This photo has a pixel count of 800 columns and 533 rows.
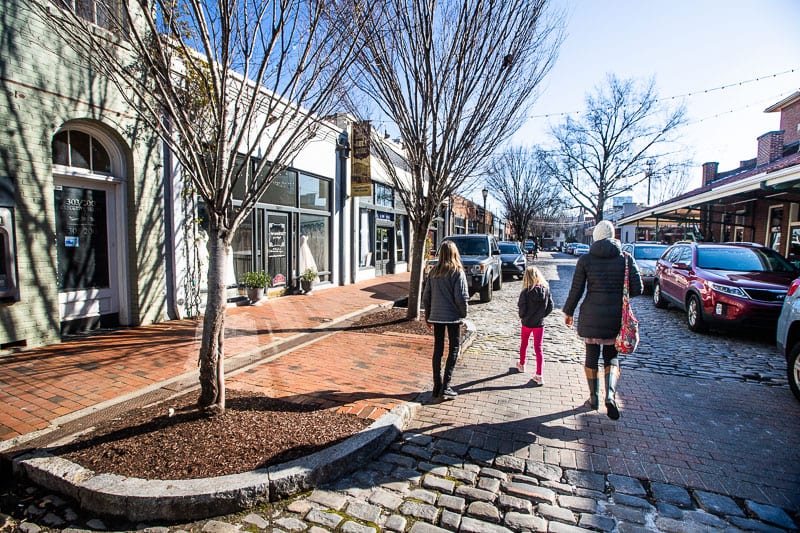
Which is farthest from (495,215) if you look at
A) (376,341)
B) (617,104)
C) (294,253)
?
(376,341)

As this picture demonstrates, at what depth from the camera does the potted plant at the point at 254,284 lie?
9.24 metres

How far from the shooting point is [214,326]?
3389mm

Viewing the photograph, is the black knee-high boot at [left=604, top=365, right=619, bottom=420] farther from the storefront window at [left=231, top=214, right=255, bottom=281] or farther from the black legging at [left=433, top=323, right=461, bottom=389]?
the storefront window at [left=231, top=214, right=255, bottom=281]

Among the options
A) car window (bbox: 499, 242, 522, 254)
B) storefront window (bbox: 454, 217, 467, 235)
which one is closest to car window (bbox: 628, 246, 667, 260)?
car window (bbox: 499, 242, 522, 254)

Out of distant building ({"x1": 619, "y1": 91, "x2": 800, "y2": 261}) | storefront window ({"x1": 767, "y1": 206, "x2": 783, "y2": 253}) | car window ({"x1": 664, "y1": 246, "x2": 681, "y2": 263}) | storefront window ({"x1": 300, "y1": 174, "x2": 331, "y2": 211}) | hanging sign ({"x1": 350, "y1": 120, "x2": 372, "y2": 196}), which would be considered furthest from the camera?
storefront window ({"x1": 767, "y1": 206, "x2": 783, "y2": 253})

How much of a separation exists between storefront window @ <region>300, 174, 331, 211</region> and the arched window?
541 cm

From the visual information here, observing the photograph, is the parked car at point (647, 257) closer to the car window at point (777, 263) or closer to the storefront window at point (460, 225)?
the car window at point (777, 263)

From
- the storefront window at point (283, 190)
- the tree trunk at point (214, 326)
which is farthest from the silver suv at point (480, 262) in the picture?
the tree trunk at point (214, 326)

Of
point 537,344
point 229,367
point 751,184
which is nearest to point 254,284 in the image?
point 229,367

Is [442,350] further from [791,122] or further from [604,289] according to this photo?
[791,122]

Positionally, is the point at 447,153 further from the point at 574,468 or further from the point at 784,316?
the point at 574,468

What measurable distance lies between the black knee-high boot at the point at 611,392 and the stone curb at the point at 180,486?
2.51 meters

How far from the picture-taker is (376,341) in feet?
21.9

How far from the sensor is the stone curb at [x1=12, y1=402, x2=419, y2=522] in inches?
100
